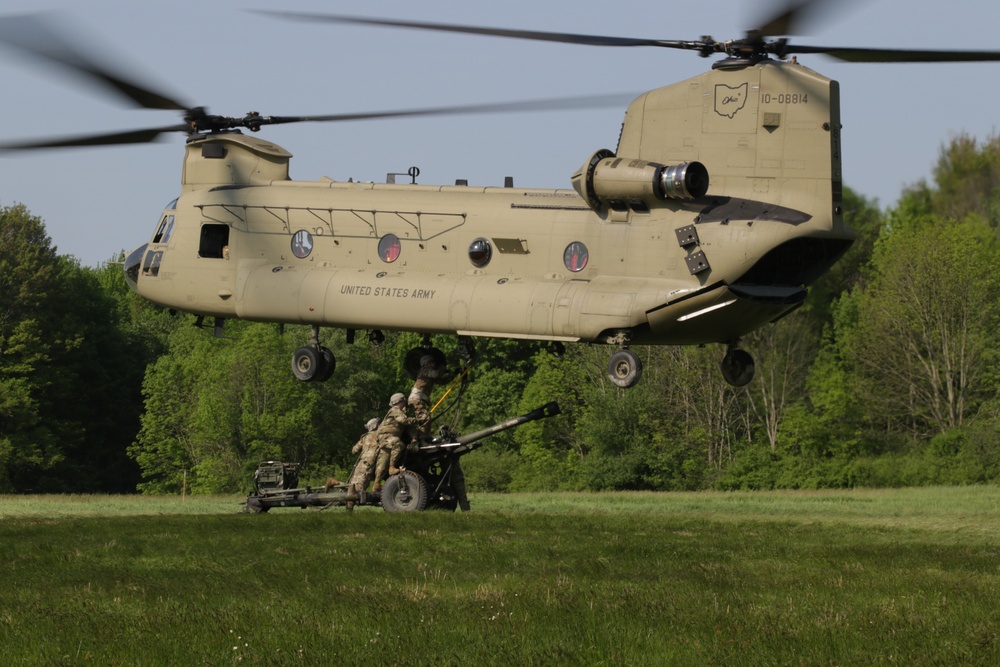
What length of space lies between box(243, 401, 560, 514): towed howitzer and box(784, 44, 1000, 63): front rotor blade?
6.76m

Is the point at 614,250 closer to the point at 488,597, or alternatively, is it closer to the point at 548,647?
the point at 488,597

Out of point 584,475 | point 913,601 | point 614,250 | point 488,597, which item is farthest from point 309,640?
point 584,475

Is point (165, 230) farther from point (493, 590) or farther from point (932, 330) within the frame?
point (932, 330)

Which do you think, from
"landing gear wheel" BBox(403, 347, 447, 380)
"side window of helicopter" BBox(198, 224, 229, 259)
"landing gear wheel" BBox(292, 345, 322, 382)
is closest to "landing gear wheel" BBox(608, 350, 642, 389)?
"landing gear wheel" BBox(403, 347, 447, 380)

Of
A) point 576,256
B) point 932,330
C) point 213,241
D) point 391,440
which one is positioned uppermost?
point 932,330

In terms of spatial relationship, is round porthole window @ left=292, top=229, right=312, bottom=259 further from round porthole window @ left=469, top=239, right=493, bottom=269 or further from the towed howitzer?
the towed howitzer

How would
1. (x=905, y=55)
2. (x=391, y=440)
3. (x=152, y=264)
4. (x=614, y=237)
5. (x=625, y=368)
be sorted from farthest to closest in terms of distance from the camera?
1. (x=152, y=264)
2. (x=614, y=237)
3. (x=625, y=368)
4. (x=391, y=440)
5. (x=905, y=55)

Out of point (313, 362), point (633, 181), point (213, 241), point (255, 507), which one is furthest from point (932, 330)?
point (255, 507)

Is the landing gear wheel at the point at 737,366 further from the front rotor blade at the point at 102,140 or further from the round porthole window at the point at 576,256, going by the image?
the front rotor blade at the point at 102,140

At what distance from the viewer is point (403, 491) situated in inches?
883

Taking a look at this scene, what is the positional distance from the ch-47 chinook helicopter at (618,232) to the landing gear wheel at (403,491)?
9.98 ft

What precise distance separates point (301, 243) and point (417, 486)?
20.2ft

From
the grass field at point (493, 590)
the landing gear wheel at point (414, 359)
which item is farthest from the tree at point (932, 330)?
the grass field at point (493, 590)

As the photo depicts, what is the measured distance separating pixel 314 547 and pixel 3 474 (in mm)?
46274
